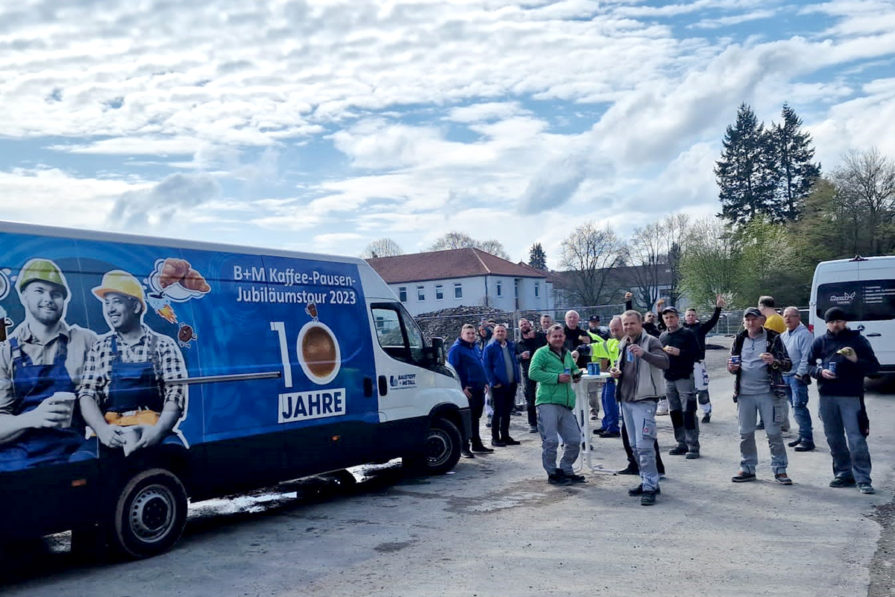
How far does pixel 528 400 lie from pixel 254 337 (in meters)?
7.41

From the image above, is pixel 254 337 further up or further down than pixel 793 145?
further down

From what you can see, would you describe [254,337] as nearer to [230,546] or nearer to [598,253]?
[230,546]

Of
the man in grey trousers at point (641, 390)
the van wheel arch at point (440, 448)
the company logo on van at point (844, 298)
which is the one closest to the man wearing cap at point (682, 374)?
the man in grey trousers at point (641, 390)

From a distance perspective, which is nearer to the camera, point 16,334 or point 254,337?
point 16,334

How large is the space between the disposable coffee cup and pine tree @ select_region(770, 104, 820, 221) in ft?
233

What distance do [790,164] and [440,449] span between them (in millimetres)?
68330

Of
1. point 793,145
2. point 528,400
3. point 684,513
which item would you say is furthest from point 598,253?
point 684,513

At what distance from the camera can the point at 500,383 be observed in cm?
1282

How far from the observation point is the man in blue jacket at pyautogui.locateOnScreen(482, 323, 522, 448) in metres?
12.9

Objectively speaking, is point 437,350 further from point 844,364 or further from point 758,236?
point 758,236

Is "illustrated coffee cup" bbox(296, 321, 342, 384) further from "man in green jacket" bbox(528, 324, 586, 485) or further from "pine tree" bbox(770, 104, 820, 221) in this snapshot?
"pine tree" bbox(770, 104, 820, 221)

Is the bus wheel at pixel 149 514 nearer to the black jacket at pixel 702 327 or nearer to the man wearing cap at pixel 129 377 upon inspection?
the man wearing cap at pixel 129 377

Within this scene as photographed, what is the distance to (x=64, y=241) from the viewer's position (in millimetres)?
6508

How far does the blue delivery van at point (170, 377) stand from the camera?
6.14m
